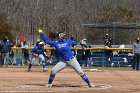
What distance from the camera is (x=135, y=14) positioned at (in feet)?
264

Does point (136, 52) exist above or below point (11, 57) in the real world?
above

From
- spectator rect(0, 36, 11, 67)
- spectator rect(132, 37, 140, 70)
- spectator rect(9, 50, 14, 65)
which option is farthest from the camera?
spectator rect(9, 50, 14, 65)

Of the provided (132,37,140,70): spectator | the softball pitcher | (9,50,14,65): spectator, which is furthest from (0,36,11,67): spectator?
the softball pitcher

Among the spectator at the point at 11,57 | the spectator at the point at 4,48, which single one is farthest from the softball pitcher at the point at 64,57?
the spectator at the point at 11,57

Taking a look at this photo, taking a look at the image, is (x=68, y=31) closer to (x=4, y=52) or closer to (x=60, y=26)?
(x=60, y=26)

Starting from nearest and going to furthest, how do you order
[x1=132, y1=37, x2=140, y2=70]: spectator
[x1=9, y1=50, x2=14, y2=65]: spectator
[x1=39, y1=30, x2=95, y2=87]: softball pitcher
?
[x1=39, y1=30, x2=95, y2=87]: softball pitcher
[x1=132, y1=37, x2=140, y2=70]: spectator
[x1=9, y1=50, x2=14, y2=65]: spectator

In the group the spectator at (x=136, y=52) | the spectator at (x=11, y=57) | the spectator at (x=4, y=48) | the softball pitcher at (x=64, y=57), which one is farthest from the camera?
the spectator at (x=11, y=57)

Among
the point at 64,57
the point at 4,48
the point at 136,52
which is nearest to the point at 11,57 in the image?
the point at 4,48

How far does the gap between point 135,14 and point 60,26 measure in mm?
13462

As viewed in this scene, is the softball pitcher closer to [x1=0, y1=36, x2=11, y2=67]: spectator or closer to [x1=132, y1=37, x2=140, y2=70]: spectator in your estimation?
[x1=132, y1=37, x2=140, y2=70]: spectator

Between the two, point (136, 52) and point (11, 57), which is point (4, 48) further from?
point (136, 52)

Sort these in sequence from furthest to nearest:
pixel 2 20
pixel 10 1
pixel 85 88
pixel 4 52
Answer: pixel 10 1 < pixel 2 20 < pixel 4 52 < pixel 85 88

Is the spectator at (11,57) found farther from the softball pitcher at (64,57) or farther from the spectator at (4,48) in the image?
the softball pitcher at (64,57)

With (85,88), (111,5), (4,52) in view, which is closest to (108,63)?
(4,52)
